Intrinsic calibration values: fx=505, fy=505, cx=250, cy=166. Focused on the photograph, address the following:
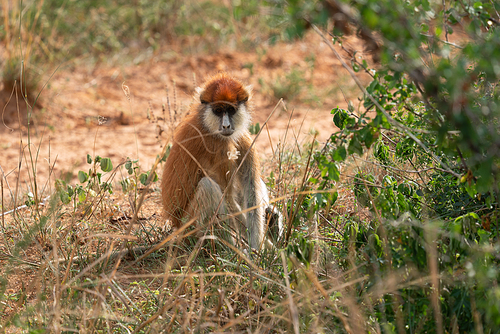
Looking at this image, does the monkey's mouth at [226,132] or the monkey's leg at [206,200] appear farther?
the monkey's mouth at [226,132]

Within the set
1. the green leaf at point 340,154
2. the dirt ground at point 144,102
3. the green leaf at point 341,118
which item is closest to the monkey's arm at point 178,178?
the dirt ground at point 144,102

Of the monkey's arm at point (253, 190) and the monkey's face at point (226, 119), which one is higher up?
the monkey's face at point (226, 119)

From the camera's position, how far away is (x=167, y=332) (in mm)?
2473

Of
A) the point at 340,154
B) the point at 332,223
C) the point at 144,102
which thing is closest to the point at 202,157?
the point at 332,223

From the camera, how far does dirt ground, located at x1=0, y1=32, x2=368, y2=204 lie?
5.68 metres

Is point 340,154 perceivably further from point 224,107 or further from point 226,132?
point 224,107

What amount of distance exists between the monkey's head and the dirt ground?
1.12 m

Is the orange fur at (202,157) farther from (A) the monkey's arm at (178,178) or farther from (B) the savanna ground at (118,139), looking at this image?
(B) the savanna ground at (118,139)

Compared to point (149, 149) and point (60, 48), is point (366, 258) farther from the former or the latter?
point (60, 48)

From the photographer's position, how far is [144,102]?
7324 millimetres

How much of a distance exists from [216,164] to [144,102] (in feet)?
12.2

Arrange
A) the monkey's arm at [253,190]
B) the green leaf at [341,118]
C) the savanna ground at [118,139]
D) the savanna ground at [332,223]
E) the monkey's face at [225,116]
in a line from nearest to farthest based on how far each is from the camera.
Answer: the savanna ground at [332,223] < the green leaf at [341,118] < the savanna ground at [118,139] < the monkey's face at [225,116] < the monkey's arm at [253,190]

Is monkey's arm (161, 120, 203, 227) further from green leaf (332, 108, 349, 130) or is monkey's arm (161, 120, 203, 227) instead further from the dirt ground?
green leaf (332, 108, 349, 130)

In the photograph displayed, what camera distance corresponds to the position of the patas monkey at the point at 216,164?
3768mm
